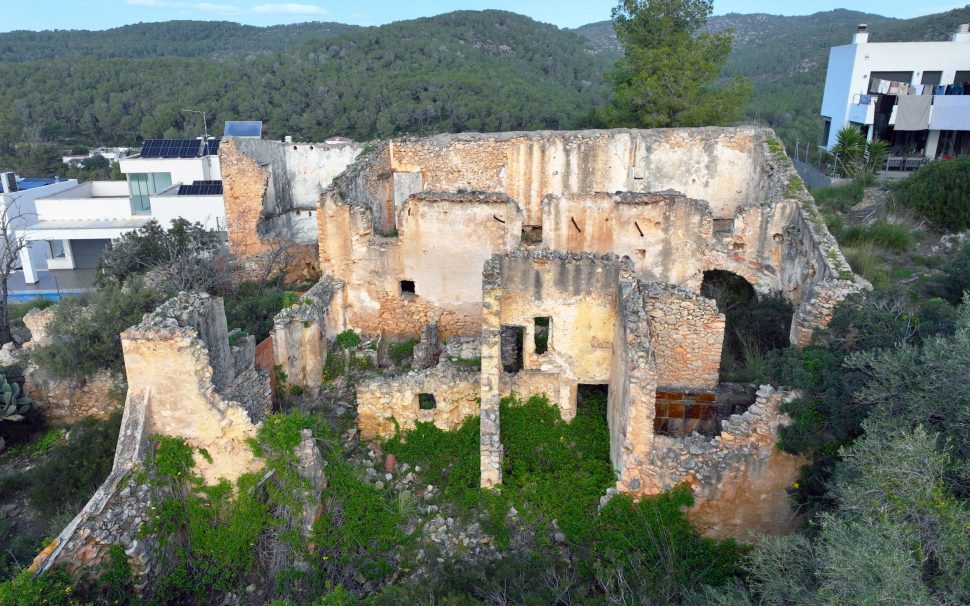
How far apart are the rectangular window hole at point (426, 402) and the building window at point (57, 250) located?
20145 millimetres

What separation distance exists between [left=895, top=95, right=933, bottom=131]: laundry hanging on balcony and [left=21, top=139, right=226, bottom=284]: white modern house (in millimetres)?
25826

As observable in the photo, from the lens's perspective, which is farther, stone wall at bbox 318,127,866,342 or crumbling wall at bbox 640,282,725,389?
stone wall at bbox 318,127,866,342

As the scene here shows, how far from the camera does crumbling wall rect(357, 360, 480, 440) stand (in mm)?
9219

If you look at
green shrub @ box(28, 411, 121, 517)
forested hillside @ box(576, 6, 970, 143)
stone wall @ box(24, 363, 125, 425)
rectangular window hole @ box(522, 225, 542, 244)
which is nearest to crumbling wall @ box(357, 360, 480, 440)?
green shrub @ box(28, 411, 121, 517)

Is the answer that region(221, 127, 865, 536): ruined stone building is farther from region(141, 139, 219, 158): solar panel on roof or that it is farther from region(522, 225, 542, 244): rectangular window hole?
region(141, 139, 219, 158): solar panel on roof

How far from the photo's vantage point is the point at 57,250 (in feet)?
77.3

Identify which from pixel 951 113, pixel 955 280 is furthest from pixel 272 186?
pixel 951 113

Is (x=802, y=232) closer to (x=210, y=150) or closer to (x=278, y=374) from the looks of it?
(x=278, y=374)

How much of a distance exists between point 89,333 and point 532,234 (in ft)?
34.2

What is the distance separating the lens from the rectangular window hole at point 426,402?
31.5ft

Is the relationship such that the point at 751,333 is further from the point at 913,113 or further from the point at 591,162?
the point at 913,113

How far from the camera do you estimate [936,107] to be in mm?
23625

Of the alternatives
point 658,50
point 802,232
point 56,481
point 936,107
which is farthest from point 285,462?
point 936,107

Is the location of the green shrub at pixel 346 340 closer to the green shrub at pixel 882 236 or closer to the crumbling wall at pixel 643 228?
the crumbling wall at pixel 643 228
